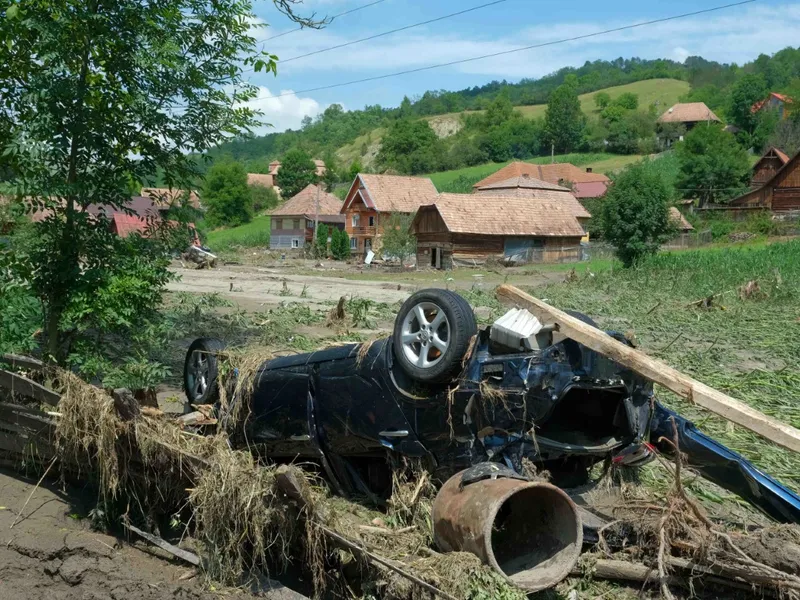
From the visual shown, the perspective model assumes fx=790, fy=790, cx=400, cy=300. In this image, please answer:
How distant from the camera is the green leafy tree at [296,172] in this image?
133500 mm

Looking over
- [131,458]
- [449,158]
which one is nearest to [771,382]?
[131,458]

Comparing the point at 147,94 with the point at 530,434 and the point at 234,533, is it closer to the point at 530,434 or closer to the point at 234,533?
the point at 234,533

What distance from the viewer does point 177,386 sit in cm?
1237

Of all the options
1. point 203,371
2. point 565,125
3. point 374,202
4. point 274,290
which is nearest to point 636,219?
point 274,290

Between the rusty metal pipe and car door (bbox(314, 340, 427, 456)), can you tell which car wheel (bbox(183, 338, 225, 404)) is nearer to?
car door (bbox(314, 340, 427, 456))

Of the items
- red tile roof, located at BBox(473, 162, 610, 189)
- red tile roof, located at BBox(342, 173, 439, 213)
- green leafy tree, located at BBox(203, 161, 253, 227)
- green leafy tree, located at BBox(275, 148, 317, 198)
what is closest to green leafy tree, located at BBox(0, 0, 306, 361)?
red tile roof, located at BBox(342, 173, 439, 213)

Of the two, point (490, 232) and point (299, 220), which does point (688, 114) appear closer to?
point (299, 220)

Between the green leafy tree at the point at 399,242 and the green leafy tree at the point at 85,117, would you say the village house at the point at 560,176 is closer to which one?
the green leafy tree at the point at 399,242

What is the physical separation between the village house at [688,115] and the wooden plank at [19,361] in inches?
5747

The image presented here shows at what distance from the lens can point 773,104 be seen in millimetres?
131250

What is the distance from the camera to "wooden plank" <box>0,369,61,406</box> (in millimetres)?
7469

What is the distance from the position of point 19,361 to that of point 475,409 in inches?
227

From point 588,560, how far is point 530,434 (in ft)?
2.91

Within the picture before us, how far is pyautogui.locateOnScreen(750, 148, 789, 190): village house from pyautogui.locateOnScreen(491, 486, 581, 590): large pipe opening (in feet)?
286
